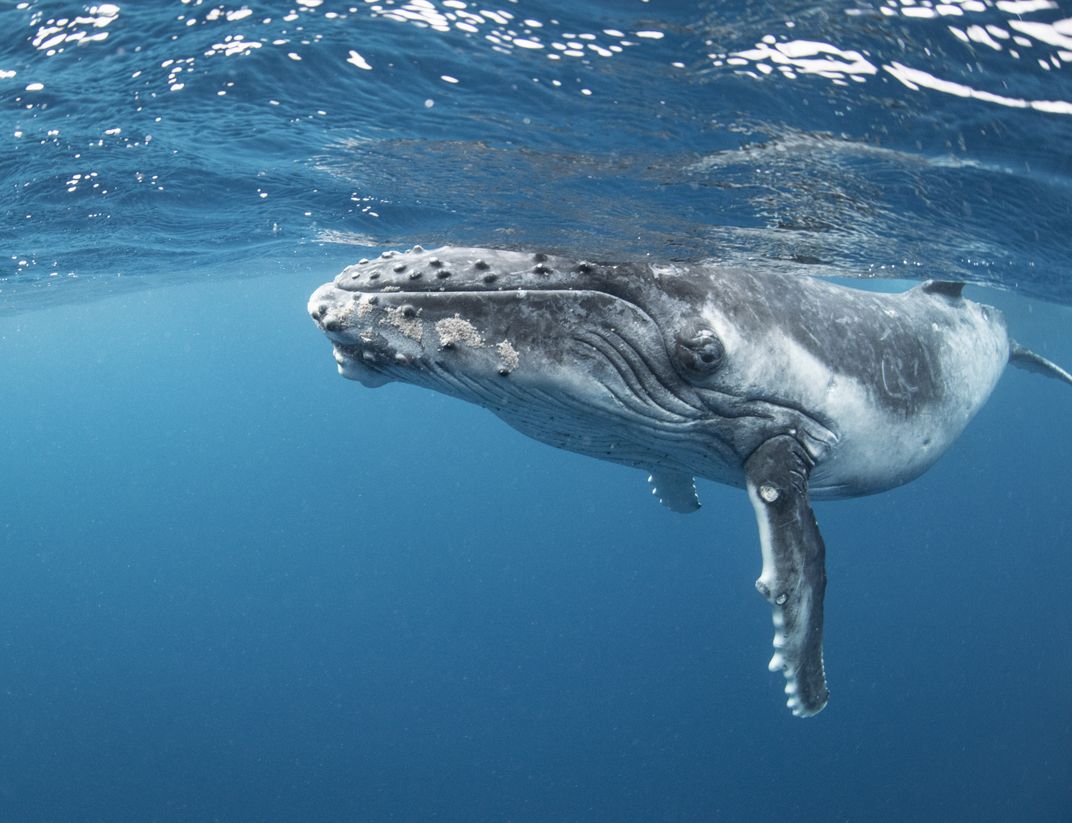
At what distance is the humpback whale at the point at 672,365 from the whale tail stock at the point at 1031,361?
6.03m

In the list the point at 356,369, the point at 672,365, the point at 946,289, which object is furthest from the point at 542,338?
the point at 946,289

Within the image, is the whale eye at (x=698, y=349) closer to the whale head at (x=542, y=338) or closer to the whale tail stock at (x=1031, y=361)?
the whale head at (x=542, y=338)

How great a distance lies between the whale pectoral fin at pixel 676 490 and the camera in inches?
336

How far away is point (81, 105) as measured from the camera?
945cm

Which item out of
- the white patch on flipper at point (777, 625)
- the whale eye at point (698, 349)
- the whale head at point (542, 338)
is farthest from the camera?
the whale eye at point (698, 349)

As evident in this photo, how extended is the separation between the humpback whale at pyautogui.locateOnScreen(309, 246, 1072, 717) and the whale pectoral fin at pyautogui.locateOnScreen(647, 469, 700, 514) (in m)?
1.89

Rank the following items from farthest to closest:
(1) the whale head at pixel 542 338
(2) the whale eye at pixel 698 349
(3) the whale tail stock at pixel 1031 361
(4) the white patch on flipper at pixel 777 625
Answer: (3) the whale tail stock at pixel 1031 361
(2) the whale eye at pixel 698 349
(4) the white patch on flipper at pixel 777 625
(1) the whale head at pixel 542 338

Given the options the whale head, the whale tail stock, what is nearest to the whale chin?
the whale head

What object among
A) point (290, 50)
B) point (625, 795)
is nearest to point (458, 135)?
point (290, 50)

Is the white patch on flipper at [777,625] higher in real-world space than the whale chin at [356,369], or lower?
lower

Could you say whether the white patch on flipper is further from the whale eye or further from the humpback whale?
the whale eye

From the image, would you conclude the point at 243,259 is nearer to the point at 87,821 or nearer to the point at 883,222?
the point at 883,222

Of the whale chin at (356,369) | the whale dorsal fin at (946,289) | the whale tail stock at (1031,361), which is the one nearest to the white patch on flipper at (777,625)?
the whale chin at (356,369)

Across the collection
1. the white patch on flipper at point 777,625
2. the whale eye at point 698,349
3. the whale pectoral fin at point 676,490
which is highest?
the whale eye at point 698,349
